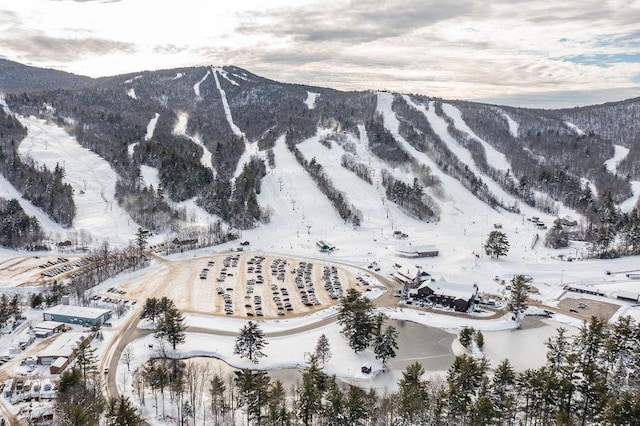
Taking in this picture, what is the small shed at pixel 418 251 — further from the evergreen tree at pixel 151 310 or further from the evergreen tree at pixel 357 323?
the evergreen tree at pixel 151 310

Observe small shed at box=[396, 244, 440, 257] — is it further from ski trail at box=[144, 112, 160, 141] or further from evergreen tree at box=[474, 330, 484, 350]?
ski trail at box=[144, 112, 160, 141]

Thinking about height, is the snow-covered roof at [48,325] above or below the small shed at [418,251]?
below

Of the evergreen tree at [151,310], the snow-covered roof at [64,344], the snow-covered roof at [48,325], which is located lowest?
the snow-covered roof at [64,344]

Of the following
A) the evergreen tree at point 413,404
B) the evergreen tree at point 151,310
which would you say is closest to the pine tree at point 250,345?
the evergreen tree at point 151,310

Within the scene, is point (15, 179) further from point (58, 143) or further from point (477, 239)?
point (477, 239)

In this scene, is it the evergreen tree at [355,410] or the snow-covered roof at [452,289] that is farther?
the snow-covered roof at [452,289]

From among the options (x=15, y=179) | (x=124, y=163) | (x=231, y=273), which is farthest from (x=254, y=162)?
(x=231, y=273)

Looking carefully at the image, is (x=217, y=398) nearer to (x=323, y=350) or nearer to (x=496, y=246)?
(x=323, y=350)
